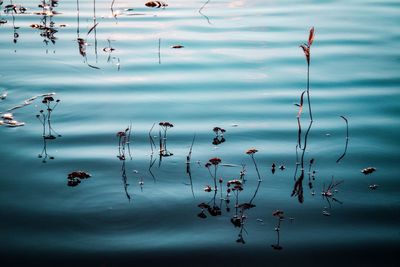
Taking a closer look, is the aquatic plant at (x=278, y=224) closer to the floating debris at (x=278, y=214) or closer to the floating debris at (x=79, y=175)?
the floating debris at (x=278, y=214)

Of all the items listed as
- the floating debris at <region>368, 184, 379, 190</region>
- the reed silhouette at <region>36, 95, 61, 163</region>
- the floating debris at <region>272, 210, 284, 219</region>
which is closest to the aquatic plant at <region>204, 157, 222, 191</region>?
the floating debris at <region>272, 210, 284, 219</region>

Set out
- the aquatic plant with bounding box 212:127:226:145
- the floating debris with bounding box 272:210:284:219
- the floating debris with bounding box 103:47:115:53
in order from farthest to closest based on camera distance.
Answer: the floating debris with bounding box 103:47:115:53 → the aquatic plant with bounding box 212:127:226:145 → the floating debris with bounding box 272:210:284:219

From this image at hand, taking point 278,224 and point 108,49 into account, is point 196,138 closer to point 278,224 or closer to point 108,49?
point 278,224

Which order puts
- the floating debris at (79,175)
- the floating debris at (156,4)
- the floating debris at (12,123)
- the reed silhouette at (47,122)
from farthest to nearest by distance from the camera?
the floating debris at (156,4) → the floating debris at (12,123) → the reed silhouette at (47,122) → the floating debris at (79,175)

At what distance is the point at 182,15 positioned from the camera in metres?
8.77

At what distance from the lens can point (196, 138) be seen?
4.56m

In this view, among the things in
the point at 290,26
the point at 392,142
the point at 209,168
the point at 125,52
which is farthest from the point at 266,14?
the point at 209,168

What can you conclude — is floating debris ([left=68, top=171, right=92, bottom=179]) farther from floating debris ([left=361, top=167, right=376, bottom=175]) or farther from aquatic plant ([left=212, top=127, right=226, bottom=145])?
floating debris ([left=361, top=167, right=376, bottom=175])

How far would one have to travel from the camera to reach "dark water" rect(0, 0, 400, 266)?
3164mm

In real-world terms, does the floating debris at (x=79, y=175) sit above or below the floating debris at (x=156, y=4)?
below

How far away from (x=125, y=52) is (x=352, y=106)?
2.90 meters

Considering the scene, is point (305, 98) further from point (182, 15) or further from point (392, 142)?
point (182, 15)

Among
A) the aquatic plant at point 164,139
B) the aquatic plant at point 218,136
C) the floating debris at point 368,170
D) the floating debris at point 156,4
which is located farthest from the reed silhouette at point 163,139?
the floating debris at point 156,4

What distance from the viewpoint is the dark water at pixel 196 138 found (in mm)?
3164
